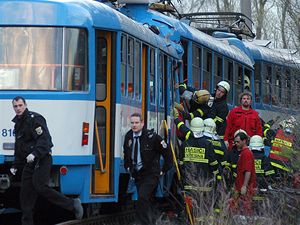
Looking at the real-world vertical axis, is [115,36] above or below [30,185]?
above

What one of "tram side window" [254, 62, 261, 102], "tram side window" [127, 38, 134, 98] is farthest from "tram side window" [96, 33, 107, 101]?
"tram side window" [254, 62, 261, 102]

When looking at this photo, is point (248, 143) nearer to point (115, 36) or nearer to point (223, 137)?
point (223, 137)

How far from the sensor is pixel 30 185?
11.8m

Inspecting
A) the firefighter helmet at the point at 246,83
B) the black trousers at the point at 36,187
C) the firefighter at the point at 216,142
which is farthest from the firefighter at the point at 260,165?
the firefighter helmet at the point at 246,83

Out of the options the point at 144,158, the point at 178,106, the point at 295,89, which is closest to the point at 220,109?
the point at 178,106

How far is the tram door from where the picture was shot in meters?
12.7

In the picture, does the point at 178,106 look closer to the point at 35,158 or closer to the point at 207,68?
the point at 207,68

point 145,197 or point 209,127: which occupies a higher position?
point 209,127

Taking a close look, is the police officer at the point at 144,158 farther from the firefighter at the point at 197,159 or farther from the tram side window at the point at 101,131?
the firefighter at the point at 197,159

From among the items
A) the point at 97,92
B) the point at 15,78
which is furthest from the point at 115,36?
the point at 15,78

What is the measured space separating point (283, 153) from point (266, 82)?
13564 millimetres

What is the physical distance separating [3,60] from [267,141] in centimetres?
555

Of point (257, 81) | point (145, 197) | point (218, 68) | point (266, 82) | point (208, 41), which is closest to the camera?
point (145, 197)

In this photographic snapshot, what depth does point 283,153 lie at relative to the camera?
12383mm
